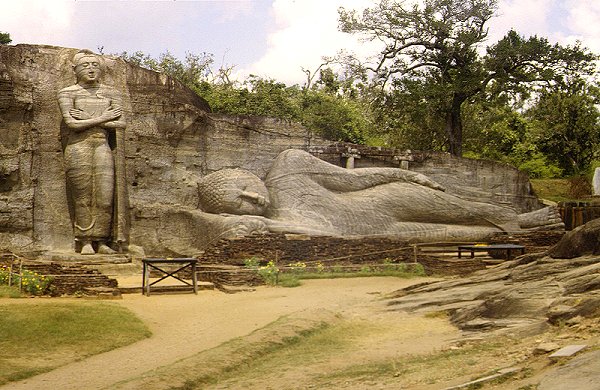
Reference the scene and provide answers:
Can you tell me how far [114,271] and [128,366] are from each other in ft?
26.4

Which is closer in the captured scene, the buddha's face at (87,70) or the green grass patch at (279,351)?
the green grass patch at (279,351)

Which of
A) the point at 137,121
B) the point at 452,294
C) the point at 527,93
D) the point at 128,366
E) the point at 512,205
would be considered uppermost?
the point at 527,93

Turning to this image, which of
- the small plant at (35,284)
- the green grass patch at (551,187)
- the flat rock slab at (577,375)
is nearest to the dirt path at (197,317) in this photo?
the small plant at (35,284)

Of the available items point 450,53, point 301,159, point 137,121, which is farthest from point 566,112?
point 137,121

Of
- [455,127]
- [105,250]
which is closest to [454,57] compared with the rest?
[455,127]

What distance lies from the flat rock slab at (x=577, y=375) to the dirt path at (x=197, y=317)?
4.59 meters

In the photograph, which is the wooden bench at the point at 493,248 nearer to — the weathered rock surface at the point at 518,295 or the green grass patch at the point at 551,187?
the weathered rock surface at the point at 518,295

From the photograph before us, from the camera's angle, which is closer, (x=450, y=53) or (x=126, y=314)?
(x=126, y=314)

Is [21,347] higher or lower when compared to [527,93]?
lower

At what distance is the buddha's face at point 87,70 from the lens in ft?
62.2

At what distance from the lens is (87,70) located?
62.2 ft

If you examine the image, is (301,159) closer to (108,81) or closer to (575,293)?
(108,81)

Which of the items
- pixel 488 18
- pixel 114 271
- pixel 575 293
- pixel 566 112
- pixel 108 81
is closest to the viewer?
pixel 575 293

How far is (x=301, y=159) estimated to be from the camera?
20.7 meters
